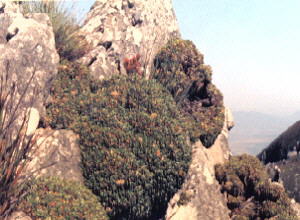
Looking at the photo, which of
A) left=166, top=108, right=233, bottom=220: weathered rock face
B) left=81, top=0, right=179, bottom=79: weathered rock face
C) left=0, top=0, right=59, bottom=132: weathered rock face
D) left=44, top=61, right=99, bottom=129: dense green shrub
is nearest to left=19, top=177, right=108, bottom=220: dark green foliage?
left=44, top=61, right=99, bottom=129: dense green shrub

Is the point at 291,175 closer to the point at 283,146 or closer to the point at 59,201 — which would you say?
the point at 283,146

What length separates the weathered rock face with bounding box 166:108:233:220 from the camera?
8.30m

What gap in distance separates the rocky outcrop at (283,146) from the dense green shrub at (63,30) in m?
8.48

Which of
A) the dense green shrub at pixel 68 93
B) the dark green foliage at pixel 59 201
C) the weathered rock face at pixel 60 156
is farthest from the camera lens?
the dense green shrub at pixel 68 93

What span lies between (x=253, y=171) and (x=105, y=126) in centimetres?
475

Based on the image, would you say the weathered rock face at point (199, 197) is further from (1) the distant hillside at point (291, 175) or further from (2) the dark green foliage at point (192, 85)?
(1) the distant hillside at point (291, 175)

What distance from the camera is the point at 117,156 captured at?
773 cm

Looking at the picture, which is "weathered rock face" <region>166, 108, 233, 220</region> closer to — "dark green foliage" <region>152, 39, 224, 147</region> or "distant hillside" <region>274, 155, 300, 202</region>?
"dark green foliage" <region>152, 39, 224, 147</region>

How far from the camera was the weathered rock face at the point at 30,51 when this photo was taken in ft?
27.5

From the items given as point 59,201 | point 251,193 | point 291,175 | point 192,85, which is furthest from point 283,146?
point 59,201

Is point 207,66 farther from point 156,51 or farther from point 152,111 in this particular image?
point 152,111

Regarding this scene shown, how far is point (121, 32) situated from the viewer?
12.0 meters

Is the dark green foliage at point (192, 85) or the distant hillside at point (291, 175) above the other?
the dark green foliage at point (192, 85)

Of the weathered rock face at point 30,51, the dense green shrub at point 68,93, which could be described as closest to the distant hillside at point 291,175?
the dense green shrub at point 68,93
